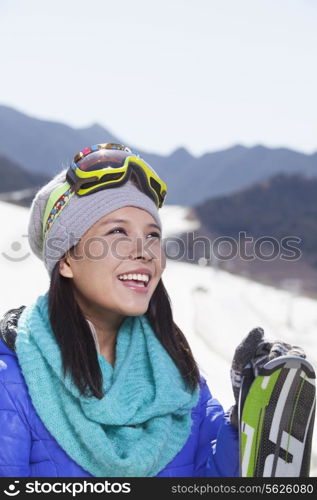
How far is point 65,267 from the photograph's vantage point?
1.47 metres

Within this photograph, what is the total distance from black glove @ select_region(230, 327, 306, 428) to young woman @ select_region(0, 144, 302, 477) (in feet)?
0.45

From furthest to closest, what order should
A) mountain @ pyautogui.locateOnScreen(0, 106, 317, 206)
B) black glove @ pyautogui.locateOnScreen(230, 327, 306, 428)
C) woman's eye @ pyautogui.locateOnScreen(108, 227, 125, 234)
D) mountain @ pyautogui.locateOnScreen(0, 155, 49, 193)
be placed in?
mountain @ pyautogui.locateOnScreen(0, 106, 317, 206) < mountain @ pyautogui.locateOnScreen(0, 155, 49, 193) < woman's eye @ pyautogui.locateOnScreen(108, 227, 125, 234) < black glove @ pyautogui.locateOnScreen(230, 327, 306, 428)

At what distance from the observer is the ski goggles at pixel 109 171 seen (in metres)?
1.44

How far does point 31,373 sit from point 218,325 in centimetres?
394

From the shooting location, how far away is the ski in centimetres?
133

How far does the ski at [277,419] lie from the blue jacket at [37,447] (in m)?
0.05

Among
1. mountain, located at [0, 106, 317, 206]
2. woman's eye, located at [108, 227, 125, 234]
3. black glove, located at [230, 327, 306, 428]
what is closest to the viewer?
black glove, located at [230, 327, 306, 428]

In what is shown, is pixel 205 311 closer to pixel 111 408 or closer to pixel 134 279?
pixel 134 279

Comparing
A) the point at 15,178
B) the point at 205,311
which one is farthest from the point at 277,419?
the point at 15,178

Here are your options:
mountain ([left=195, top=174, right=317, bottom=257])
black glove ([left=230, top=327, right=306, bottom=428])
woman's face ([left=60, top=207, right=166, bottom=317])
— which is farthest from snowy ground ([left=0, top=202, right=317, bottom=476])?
mountain ([left=195, top=174, right=317, bottom=257])

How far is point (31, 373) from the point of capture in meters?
1.28

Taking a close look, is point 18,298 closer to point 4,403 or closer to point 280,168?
point 4,403

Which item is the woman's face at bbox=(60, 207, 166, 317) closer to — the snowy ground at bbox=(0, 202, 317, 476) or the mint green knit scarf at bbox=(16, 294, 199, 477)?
the mint green knit scarf at bbox=(16, 294, 199, 477)

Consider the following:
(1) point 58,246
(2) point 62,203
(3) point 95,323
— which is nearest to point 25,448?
(3) point 95,323
